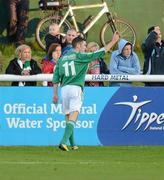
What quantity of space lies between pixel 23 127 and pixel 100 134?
144cm

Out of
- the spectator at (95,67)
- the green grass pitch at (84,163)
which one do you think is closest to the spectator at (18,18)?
the spectator at (95,67)

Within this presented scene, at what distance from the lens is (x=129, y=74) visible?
1866cm

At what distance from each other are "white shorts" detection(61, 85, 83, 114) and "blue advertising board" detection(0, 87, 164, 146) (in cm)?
105

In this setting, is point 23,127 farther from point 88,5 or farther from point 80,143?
point 88,5

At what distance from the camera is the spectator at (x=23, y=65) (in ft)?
60.5

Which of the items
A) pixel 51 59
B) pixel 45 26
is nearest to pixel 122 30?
pixel 45 26

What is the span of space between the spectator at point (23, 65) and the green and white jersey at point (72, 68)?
1.36 meters

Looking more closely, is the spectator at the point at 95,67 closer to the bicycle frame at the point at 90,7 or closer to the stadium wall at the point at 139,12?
the bicycle frame at the point at 90,7

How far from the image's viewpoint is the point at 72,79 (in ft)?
56.2

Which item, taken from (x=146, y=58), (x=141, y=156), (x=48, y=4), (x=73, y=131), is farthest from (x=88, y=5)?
(x=141, y=156)

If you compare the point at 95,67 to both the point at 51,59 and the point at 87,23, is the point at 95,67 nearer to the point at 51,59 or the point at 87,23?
the point at 51,59

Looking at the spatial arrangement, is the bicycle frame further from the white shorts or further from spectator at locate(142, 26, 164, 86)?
the white shorts

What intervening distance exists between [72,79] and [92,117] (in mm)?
1408

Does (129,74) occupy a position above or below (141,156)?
above
